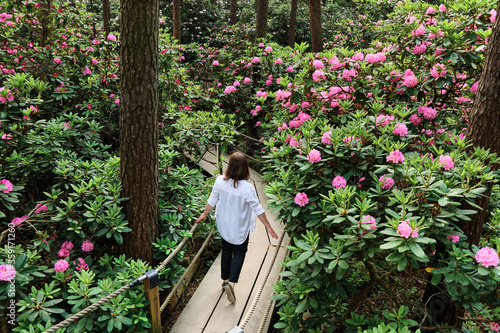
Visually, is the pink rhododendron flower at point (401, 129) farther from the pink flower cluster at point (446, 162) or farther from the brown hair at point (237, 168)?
the brown hair at point (237, 168)

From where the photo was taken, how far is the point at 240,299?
3426mm

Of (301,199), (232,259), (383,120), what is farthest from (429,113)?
(232,259)

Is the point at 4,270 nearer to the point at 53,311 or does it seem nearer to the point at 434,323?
the point at 53,311

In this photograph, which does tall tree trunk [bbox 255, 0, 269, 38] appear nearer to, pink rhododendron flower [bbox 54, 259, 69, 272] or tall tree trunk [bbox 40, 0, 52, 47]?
tall tree trunk [bbox 40, 0, 52, 47]

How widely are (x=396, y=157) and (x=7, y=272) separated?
2752 millimetres

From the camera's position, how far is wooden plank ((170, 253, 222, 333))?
3.07 m

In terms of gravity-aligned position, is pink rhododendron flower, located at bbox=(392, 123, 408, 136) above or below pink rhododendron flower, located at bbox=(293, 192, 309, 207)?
above

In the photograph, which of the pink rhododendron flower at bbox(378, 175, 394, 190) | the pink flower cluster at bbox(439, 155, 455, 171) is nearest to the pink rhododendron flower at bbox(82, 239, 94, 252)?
the pink rhododendron flower at bbox(378, 175, 394, 190)

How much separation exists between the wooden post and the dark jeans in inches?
33.9

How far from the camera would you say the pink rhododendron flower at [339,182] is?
8.25 ft

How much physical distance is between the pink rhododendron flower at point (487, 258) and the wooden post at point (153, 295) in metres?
2.14

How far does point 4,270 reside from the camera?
2.18 metres

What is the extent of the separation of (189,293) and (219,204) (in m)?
1.25

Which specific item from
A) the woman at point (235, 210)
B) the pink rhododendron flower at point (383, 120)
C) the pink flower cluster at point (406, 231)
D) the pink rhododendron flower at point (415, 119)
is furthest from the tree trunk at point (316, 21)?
the pink flower cluster at point (406, 231)
